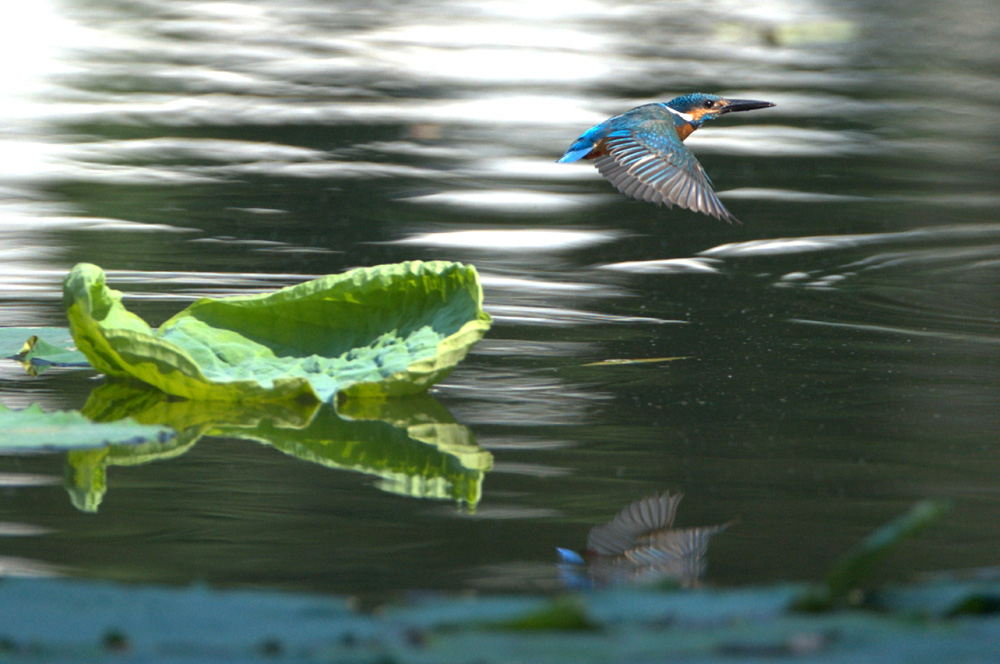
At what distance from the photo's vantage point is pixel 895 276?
4938 mm

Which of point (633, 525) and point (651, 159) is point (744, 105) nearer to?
point (651, 159)

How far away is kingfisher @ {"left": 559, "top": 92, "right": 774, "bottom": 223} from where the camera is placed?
14.0ft

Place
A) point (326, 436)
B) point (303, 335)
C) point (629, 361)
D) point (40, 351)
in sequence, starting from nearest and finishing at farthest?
point (326, 436)
point (303, 335)
point (40, 351)
point (629, 361)

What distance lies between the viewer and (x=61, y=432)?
257 centimetres

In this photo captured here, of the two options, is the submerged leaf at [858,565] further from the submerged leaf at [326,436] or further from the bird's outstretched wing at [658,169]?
the bird's outstretched wing at [658,169]

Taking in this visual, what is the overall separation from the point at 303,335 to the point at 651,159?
154cm

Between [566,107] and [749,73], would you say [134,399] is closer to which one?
[566,107]

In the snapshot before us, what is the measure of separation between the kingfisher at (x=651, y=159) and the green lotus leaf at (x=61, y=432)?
2.07 meters

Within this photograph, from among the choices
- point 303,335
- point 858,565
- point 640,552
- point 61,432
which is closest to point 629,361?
point 303,335

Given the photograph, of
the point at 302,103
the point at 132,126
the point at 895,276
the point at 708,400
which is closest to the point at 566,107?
the point at 302,103

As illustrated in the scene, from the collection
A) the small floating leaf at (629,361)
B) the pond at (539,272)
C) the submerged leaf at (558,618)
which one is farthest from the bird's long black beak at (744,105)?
the submerged leaf at (558,618)

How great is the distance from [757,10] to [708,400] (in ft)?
41.9

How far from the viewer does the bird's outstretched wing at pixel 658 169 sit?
168 inches

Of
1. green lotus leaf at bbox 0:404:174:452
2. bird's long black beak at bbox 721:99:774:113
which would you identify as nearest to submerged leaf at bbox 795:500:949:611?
green lotus leaf at bbox 0:404:174:452
